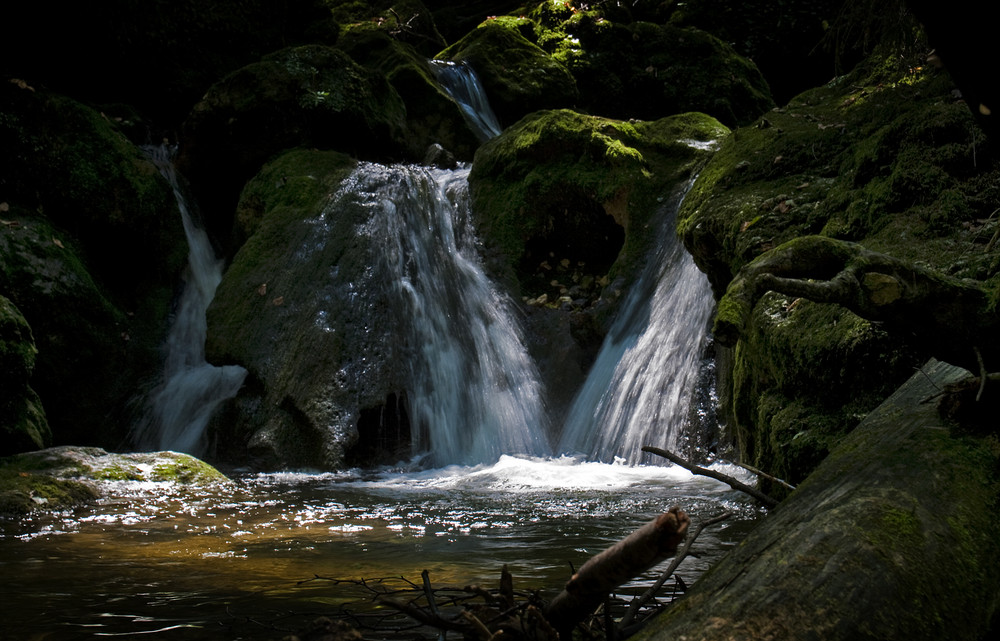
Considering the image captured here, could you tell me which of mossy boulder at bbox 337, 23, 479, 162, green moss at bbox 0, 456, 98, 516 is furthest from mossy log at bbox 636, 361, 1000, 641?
mossy boulder at bbox 337, 23, 479, 162

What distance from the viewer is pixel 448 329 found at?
9.21 m

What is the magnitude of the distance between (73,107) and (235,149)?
2.43m

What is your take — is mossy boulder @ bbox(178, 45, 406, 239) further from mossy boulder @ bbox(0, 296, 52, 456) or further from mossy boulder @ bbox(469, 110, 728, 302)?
mossy boulder @ bbox(0, 296, 52, 456)

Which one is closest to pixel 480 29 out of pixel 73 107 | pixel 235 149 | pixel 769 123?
pixel 235 149

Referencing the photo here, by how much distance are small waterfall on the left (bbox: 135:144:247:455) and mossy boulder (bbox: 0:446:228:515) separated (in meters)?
2.19

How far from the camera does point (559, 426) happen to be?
8.54 metres

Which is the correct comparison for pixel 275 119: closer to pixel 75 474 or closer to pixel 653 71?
pixel 75 474

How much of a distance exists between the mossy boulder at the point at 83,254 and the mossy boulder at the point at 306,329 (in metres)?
1.68

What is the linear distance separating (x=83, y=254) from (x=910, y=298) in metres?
10.7

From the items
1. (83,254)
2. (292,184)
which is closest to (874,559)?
(292,184)

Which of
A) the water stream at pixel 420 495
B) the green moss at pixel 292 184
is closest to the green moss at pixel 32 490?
the water stream at pixel 420 495

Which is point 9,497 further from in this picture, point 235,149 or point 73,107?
point 235,149

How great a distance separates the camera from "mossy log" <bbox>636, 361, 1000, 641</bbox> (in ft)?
5.30

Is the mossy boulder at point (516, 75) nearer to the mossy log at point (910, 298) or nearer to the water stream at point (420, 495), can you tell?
the water stream at point (420, 495)
